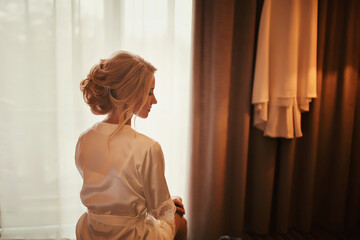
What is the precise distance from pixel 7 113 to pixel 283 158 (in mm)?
2111

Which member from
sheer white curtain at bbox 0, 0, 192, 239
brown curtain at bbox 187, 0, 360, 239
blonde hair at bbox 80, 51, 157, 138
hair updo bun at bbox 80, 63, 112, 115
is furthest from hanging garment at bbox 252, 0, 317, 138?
hair updo bun at bbox 80, 63, 112, 115

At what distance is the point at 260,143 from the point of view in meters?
1.84

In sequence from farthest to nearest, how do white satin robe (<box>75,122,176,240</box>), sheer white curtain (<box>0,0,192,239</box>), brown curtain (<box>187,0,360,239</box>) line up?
brown curtain (<box>187,0,360,239</box>) < sheer white curtain (<box>0,0,192,239</box>) < white satin robe (<box>75,122,176,240</box>)

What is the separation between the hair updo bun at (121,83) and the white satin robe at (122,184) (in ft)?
0.33

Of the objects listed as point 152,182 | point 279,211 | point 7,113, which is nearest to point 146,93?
point 152,182

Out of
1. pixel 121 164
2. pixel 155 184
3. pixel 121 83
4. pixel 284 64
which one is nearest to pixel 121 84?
pixel 121 83

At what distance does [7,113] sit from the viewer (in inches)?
61.4

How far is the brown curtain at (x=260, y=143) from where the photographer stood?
1.70m

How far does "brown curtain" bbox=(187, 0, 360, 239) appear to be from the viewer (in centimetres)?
170

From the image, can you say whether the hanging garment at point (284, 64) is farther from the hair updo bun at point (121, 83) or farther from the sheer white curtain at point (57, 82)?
the hair updo bun at point (121, 83)

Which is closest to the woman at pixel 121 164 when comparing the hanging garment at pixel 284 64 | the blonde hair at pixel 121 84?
the blonde hair at pixel 121 84

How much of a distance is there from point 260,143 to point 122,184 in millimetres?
1312

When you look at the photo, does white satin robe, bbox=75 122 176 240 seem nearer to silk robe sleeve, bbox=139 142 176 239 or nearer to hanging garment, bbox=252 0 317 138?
silk robe sleeve, bbox=139 142 176 239

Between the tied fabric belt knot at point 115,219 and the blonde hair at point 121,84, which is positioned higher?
the blonde hair at point 121,84
